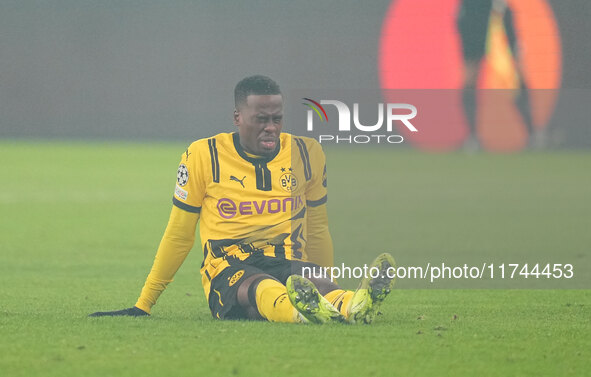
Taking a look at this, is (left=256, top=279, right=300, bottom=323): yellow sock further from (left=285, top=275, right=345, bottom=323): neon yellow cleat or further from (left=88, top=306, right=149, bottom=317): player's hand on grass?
(left=88, top=306, right=149, bottom=317): player's hand on grass

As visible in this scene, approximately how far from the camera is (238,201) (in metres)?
5.41

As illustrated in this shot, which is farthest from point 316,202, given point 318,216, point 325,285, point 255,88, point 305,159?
point 255,88

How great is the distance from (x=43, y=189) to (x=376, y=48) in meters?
11.5

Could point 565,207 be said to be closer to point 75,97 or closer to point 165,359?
point 165,359

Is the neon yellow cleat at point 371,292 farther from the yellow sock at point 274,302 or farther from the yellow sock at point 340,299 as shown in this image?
the yellow sock at point 274,302

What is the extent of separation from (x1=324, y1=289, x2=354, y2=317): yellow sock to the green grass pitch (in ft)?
0.32

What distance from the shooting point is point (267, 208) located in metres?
5.45

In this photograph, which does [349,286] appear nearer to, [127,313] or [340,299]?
[340,299]

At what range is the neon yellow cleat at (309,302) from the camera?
15.4 feet

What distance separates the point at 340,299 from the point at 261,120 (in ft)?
3.25

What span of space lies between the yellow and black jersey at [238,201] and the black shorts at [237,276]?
5 centimetres

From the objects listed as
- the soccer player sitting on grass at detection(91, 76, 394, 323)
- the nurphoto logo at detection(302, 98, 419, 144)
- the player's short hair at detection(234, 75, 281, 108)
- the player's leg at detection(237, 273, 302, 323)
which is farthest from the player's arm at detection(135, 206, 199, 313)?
the nurphoto logo at detection(302, 98, 419, 144)

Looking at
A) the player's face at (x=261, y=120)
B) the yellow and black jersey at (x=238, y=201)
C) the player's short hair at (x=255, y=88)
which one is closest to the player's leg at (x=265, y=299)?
the yellow and black jersey at (x=238, y=201)

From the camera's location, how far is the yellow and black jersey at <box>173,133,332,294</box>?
5.41 meters
